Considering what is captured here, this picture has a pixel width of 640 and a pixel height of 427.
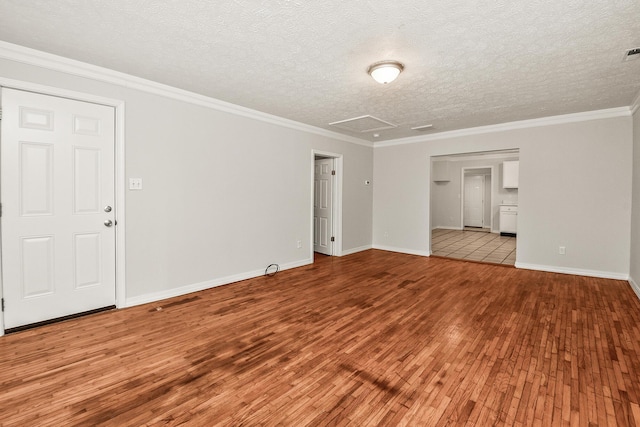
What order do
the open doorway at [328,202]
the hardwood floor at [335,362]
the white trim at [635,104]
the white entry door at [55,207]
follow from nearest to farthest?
1. the hardwood floor at [335,362]
2. the white entry door at [55,207]
3. the white trim at [635,104]
4. the open doorway at [328,202]

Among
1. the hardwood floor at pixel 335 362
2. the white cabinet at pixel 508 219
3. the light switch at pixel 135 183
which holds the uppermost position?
the light switch at pixel 135 183

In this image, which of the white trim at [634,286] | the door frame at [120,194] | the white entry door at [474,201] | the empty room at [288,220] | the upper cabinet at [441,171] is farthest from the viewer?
the white entry door at [474,201]

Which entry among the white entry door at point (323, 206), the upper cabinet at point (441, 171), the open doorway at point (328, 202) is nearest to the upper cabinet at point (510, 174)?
the upper cabinet at point (441, 171)

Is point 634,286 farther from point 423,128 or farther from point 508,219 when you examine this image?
point 508,219

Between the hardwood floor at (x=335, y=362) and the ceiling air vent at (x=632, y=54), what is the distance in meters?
2.49

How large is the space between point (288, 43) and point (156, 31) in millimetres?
1027

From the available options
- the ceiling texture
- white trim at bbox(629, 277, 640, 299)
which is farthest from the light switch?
white trim at bbox(629, 277, 640, 299)

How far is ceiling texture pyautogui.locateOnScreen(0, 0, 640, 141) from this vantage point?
1994mm

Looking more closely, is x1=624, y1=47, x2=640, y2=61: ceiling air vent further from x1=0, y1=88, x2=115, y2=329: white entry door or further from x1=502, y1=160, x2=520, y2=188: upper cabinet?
x1=502, y1=160, x2=520, y2=188: upper cabinet

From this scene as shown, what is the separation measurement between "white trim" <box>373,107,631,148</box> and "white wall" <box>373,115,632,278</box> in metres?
0.06

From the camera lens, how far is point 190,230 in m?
3.73

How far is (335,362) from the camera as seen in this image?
2199mm

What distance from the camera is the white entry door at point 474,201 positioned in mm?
10422

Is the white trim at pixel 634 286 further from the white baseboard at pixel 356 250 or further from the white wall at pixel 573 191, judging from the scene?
the white baseboard at pixel 356 250
